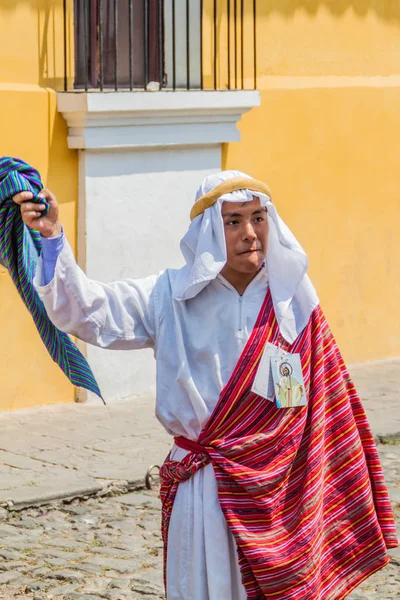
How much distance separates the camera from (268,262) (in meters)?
4.34

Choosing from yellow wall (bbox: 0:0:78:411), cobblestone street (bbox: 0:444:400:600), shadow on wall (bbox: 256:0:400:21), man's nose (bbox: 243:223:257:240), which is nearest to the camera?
man's nose (bbox: 243:223:257:240)

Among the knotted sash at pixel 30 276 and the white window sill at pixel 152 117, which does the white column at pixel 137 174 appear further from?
the knotted sash at pixel 30 276

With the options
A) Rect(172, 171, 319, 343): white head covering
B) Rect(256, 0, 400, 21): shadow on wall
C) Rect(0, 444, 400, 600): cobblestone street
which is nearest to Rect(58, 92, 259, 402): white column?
Rect(256, 0, 400, 21): shadow on wall

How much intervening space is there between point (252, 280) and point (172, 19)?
18.6 feet

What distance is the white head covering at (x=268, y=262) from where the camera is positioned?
13.8 ft

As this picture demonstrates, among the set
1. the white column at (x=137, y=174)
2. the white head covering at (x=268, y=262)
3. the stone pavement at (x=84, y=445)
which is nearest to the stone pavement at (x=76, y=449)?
the stone pavement at (x=84, y=445)

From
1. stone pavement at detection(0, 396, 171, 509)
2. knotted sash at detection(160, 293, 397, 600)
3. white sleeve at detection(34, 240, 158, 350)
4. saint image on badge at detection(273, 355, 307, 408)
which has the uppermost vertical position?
→ white sleeve at detection(34, 240, 158, 350)

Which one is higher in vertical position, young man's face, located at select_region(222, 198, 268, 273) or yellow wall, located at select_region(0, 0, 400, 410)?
yellow wall, located at select_region(0, 0, 400, 410)

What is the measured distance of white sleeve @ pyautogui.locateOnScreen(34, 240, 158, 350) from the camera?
13.1ft

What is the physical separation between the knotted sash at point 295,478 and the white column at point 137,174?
4877 mm

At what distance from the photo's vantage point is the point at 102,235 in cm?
931

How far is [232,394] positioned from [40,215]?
0.81 metres

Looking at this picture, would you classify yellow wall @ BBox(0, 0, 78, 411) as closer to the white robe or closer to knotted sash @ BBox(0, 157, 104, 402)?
knotted sash @ BBox(0, 157, 104, 402)

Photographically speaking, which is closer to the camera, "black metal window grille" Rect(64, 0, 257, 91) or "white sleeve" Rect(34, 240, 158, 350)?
"white sleeve" Rect(34, 240, 158, 350)
